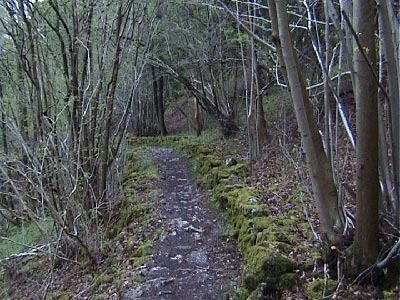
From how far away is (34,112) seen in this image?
6.71 meters

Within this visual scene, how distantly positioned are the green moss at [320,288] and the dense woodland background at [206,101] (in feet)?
0.64

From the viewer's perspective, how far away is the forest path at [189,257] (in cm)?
428

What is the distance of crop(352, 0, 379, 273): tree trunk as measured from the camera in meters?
2.81

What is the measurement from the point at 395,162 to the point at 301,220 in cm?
196

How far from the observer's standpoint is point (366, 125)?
111 inches

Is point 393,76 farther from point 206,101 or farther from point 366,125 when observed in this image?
point 206,101

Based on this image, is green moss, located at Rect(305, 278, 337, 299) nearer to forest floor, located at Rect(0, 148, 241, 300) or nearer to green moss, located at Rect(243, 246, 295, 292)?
green moss, located at Rect(243, 246, 295, 292)

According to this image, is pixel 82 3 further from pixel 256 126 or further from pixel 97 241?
pixel 256 126

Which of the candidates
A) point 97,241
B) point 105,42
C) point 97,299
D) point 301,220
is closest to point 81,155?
point 97,241

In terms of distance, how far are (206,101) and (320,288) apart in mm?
9991

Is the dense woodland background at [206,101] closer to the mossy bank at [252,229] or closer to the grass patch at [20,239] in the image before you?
the grass patch at [20,239]

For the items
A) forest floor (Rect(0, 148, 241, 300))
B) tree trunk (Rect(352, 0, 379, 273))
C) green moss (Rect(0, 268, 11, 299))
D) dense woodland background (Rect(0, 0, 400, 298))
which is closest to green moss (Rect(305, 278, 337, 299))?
dense woodland background (Rect(0, 0, 400, 298))

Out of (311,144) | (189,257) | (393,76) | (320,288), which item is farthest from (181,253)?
(393,76)

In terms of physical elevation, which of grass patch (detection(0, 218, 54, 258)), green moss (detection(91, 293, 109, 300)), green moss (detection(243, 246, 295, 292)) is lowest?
grass patch (detection(0, 218, 54, 258))
